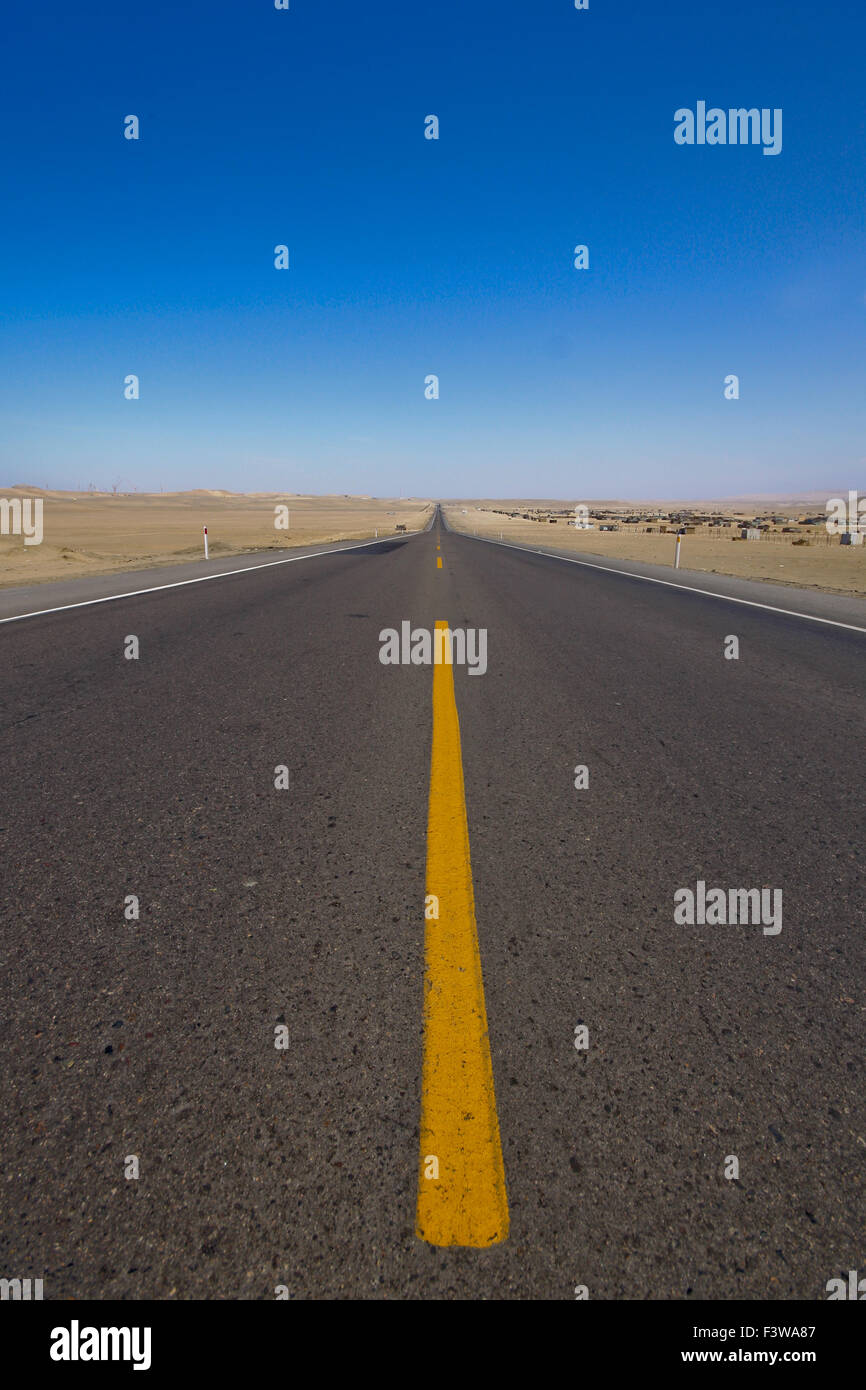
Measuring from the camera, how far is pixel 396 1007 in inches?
72.9

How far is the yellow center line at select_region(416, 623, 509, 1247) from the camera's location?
1308 mm

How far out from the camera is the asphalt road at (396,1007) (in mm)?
1276

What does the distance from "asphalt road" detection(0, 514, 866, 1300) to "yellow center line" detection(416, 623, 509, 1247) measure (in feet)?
0.11

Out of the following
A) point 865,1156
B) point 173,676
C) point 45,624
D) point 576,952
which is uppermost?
point 45,624

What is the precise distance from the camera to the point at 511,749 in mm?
4047

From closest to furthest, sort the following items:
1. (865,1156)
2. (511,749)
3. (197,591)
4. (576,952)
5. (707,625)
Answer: (865,1156) → (576,952) → (511,749) → (707,625) → (197,591)

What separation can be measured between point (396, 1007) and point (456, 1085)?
313mm

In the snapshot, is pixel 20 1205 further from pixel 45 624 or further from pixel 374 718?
pixel 45 624

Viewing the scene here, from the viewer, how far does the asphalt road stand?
128cm

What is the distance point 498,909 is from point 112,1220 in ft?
4.49

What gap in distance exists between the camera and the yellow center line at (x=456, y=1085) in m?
1.31

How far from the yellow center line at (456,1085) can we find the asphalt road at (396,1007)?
0.11 ft

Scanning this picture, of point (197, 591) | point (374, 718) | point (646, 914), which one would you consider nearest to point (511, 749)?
point (374, 718)

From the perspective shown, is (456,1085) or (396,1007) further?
(396,1007)
